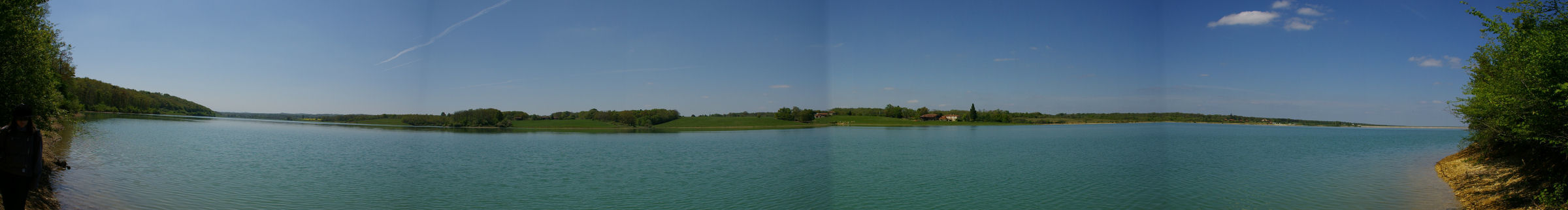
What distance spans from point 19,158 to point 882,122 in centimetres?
3830

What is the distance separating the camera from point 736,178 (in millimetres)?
13398

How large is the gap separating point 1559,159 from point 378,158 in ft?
88.3

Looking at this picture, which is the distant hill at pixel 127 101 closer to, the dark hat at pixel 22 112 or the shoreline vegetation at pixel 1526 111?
the dark hat at pixel 22 112

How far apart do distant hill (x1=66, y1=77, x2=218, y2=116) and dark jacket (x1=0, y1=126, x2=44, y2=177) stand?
46.1 m

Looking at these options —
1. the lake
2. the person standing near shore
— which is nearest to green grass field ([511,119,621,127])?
the lake

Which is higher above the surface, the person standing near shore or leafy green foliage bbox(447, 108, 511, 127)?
leafy green foliage bbox(447, 108, 511, 127)

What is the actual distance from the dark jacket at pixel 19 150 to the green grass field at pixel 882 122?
878cm

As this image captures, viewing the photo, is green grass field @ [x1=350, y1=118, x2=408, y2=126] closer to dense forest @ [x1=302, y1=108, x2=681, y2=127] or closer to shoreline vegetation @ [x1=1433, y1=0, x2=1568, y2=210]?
dense forest @ [x1=302, y1=108, x2=681, y2=127]

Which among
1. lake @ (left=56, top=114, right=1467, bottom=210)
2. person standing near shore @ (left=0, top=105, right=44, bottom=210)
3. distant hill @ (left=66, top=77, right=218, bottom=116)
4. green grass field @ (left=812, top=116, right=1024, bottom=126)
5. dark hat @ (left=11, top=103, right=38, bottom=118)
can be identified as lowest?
lake @ (left=56, top=114, right=1467, bottom=210)

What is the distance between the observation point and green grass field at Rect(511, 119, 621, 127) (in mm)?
57562

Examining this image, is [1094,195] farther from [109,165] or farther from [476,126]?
[476,126]

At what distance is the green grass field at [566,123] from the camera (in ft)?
189

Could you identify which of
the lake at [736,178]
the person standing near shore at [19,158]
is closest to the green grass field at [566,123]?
the lake at [736,178]

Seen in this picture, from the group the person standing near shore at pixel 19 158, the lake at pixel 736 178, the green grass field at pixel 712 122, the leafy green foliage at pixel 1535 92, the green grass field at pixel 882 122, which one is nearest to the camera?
the person standing near shore at pixel 19 158
